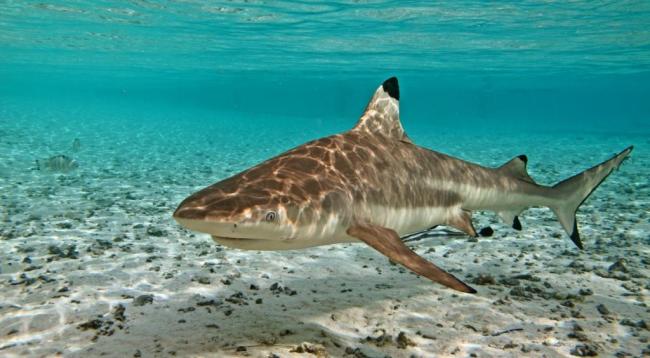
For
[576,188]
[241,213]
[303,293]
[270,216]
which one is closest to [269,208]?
[270,216]

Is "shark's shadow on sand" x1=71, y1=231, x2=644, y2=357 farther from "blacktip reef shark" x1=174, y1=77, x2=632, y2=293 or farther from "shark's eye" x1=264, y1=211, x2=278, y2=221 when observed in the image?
"shark's eye" x1=264, y1=211, x2=278, y2=221

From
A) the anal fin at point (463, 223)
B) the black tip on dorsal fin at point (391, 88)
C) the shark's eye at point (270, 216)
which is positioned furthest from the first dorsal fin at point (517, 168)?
the shark's eye at point (270, 216)

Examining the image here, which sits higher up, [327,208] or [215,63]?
[215,63]

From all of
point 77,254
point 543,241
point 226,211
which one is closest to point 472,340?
point 226,211

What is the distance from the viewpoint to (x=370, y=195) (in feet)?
14.1

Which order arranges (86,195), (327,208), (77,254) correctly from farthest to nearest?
(86,195)
(77,254)
(327,208)

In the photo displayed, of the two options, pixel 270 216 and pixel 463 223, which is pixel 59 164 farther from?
pixel 270 216

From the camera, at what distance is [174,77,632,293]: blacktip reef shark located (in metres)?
3.15

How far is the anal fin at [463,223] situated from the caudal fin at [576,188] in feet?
4.87

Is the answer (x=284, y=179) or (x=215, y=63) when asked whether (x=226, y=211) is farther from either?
(x=215, y=63)

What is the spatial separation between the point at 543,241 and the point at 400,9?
17.5 m

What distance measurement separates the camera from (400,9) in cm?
2308

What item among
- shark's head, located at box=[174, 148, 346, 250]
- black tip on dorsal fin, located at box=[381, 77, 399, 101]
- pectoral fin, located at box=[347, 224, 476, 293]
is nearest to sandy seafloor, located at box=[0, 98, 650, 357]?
pectoral fin, located at box=[347, 224, 476, 293]

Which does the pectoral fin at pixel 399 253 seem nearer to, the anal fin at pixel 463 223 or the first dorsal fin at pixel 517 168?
the anal fin at pixel 463 223
